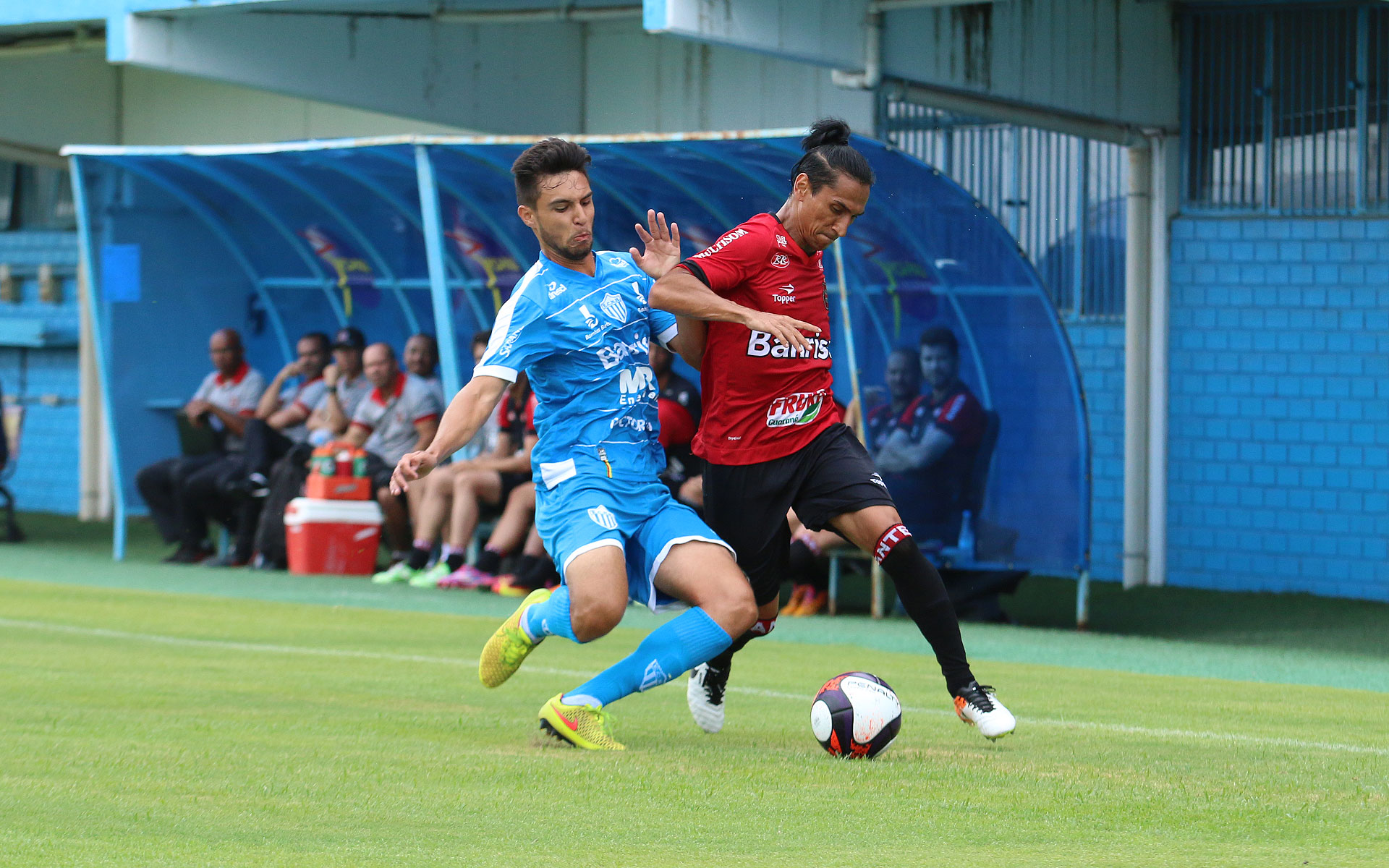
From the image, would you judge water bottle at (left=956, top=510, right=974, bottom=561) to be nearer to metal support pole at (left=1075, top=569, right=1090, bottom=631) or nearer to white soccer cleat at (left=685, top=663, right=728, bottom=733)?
metal support pole at (left=1075, top=569, right=1090, bottom=631)

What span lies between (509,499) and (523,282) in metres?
6.99

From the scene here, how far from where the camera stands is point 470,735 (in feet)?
20.6

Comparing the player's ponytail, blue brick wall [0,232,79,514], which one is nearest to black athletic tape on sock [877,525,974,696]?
the player's ponytail

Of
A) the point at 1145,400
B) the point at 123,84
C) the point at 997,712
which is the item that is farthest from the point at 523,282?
the point at 123,84

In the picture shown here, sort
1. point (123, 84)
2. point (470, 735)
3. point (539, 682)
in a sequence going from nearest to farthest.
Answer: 1. point (470, 735)
2. point (539, 682)
3. point (123, 84)

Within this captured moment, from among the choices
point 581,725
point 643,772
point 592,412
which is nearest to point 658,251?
point 592,412

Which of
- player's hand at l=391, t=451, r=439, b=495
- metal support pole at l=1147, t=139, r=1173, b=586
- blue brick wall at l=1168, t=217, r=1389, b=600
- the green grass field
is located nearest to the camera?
the green grass field

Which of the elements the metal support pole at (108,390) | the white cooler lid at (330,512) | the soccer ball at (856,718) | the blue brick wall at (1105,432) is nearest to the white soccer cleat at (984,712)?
the soccer ball at (856,718)

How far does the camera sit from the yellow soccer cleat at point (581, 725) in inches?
229

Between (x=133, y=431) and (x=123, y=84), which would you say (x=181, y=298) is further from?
(x=123, y=84)

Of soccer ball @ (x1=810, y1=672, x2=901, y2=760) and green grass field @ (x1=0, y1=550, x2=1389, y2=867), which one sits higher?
soccer ball @ (x1=810, y1=672, x2=901, y2=760)

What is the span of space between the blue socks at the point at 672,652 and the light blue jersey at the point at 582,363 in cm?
53

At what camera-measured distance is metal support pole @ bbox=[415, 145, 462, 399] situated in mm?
12758

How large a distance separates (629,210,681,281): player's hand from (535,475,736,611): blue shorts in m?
0.67
